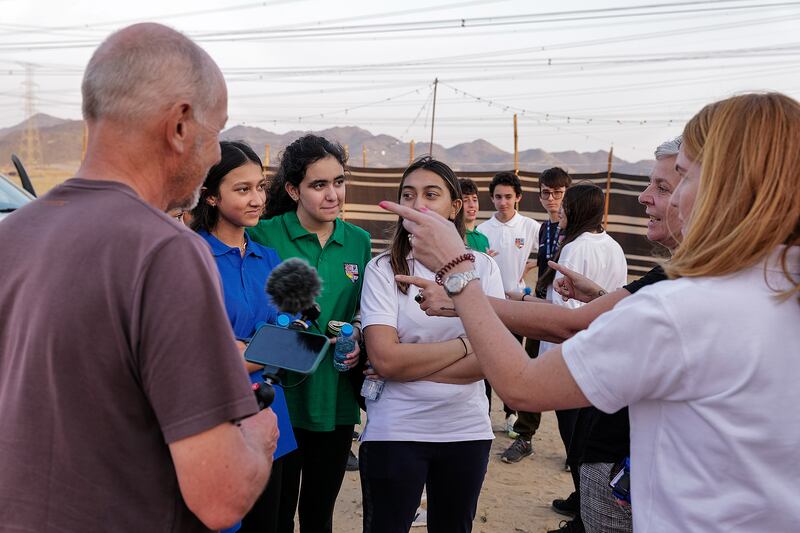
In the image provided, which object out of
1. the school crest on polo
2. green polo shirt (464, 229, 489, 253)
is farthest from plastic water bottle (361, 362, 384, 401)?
green polo shirt (464, 229, 489, 253)

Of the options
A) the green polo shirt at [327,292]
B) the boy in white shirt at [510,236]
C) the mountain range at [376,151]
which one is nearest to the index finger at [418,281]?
the green polo shirt at [327,292]

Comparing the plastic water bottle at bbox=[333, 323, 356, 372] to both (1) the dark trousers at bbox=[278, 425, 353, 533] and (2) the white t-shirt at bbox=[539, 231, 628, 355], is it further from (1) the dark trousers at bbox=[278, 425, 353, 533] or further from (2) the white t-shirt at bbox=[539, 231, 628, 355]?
(2) the white t-shirt at bbox=[539, 231, 628, 355]

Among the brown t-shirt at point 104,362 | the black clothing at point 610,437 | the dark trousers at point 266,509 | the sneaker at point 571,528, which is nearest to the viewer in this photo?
the brown t-shirt at point 104,362

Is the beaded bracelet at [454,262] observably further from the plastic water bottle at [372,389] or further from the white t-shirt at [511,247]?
the white t-shirt at [511,247]

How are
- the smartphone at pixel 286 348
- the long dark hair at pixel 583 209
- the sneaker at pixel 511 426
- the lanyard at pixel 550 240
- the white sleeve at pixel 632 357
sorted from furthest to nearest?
the sneaker at pixel 511 426
the lanyard at pixel 550 240
the long dark hair at pixel 583 209
the smartphone at pixel 286 348
the white sleeve at pixel 632 357

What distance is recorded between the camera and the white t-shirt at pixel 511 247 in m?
7.04

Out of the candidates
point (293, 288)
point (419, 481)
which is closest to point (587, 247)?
point (419, 481)

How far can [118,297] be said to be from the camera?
1248 millimetres

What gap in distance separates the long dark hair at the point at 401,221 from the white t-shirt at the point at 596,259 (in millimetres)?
1631

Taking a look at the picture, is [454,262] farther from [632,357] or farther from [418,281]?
[632,357]

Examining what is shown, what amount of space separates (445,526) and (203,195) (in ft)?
6.45

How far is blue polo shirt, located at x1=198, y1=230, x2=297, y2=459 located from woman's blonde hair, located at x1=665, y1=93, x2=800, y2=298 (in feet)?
6.38

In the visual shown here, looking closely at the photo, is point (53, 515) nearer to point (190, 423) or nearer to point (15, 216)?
point (190, 423)

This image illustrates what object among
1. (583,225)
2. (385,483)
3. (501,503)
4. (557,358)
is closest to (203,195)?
(385,483)
